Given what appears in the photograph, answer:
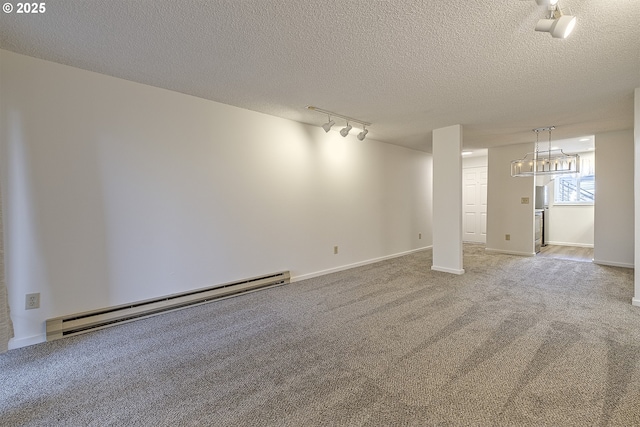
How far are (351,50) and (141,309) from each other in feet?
9.90

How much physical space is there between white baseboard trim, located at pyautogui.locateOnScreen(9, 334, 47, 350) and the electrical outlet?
241 mm

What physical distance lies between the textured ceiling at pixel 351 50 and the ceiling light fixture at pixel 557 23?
10 cm

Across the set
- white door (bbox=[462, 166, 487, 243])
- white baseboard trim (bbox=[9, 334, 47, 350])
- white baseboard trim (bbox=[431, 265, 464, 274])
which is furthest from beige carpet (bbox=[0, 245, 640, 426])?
white door (bbox=[462, 166, 487, 243])

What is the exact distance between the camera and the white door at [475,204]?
7.57 metres

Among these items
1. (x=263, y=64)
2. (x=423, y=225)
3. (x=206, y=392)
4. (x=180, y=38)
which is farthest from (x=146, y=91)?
(x=423, y=225)

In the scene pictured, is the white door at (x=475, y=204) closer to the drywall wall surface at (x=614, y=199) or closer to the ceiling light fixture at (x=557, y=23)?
the drywall wall surface at (x=614, y=199)

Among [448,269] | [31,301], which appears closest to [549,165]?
[448,269]

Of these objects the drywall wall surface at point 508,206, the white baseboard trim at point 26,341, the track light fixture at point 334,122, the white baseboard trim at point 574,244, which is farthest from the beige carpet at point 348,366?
the white baseboard trim at point 574,244

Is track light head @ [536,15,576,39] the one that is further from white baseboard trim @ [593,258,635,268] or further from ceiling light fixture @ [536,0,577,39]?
white baseboard trim @ [593,258,635,268]

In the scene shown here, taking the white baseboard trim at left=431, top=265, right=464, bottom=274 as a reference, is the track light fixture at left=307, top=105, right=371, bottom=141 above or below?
above

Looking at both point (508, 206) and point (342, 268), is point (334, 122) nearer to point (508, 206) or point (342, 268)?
point (342, 268)

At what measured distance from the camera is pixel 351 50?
2193 mm

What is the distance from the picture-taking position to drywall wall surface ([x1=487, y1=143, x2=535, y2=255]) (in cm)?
586

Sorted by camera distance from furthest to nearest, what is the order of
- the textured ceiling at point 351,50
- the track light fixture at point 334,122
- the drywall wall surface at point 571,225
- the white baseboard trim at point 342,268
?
1. the drywall wall surface at point 571,225
2. the white baseboard trim at point 342,268
3. the track light fixture at point 334,122
4. the textured ceiling at point 351,50
